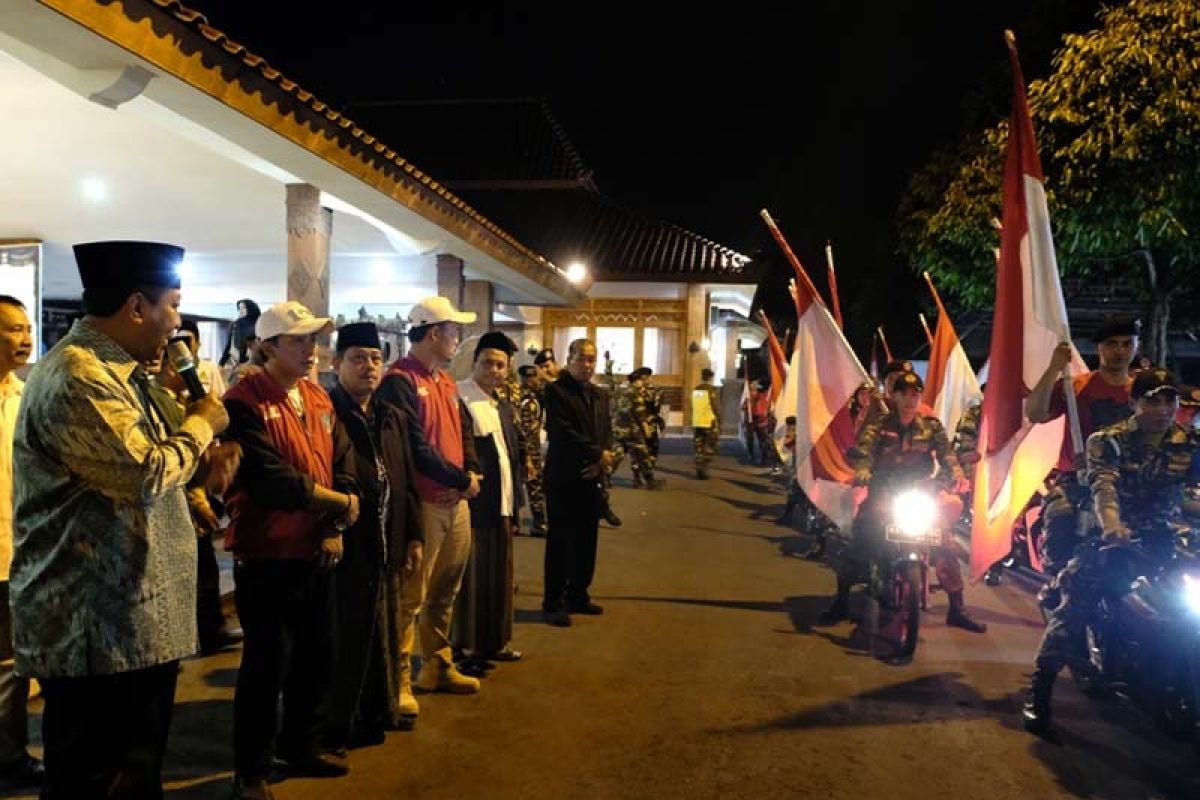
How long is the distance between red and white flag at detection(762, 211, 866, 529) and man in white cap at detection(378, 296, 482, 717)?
3151 mm

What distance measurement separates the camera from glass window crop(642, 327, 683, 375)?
75.6 feet

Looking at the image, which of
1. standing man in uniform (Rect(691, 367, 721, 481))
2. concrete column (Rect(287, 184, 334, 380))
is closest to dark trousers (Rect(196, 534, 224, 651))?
concrete column (Rect(287, 184, 334, 380))

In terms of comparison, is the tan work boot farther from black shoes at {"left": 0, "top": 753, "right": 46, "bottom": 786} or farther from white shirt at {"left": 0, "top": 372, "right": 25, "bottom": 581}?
white shirt at {"left": 0, "top": 372, "right": 25, "bottom": 581}

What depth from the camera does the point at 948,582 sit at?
6.23 m

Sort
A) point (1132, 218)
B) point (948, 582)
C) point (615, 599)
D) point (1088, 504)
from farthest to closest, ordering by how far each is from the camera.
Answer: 1. point (1132, 218)
2. point (615, 599)
3. point (948, 582)
4. point (1088, 504)

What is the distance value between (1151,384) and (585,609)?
394cm

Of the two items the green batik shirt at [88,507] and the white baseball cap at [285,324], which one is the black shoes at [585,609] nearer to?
the white baseball cap at [285,324]

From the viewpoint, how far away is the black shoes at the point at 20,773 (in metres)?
3.35

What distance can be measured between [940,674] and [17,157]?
7916 millimetres

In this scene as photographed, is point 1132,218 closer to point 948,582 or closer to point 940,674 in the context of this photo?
point 948,582

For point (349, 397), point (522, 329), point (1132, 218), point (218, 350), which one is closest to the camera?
point (349, 397)

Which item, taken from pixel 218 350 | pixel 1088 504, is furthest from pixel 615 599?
pixel 218 350

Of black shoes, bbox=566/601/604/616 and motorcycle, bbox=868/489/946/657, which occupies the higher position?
motorcycle, bbox=868/489/946/657

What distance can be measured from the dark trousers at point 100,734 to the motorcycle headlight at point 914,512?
15.0 ft
